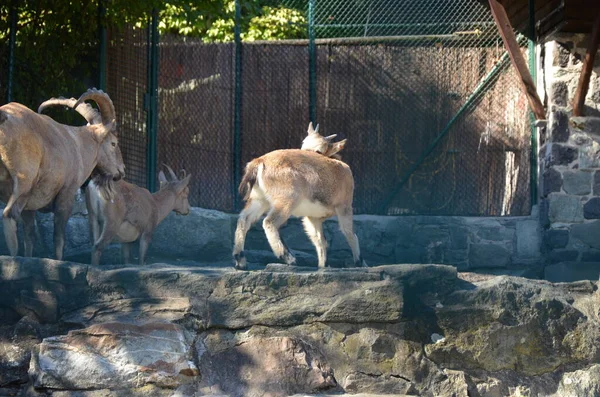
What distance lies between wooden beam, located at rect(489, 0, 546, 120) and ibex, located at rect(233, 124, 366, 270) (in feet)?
7.78

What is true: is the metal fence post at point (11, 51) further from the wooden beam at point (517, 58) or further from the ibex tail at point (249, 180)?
the wooden beam at point (517, 58)

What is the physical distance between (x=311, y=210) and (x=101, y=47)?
368 cm

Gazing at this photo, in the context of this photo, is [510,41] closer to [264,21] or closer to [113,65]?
[113,65]

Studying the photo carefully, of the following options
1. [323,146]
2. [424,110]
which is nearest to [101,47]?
[323,146]

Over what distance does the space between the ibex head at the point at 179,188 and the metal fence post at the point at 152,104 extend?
1.48 ft

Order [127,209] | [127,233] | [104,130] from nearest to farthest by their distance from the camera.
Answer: [104,130] → [127,209] → [127,233]

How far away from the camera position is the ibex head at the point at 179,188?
10.6m

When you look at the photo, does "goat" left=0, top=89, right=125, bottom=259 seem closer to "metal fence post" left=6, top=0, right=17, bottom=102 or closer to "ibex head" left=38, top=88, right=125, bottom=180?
"ibex head" left=38, top=88, right=125, bottom=180

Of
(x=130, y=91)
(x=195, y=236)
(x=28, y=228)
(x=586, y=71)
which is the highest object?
(x=586, y=71)

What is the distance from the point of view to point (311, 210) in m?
9.01

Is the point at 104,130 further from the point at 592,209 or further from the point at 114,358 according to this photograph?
the point at 592,209

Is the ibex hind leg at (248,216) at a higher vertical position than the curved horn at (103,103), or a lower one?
lower

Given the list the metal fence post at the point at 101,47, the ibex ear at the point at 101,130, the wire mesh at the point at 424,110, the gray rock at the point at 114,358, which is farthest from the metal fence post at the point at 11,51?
the gray rock at the point at 114,358

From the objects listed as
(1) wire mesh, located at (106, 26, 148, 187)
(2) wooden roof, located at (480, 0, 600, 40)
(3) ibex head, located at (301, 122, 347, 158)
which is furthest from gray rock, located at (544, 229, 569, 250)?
(1) wire mesh, located at (106, 26, 148, 187)
